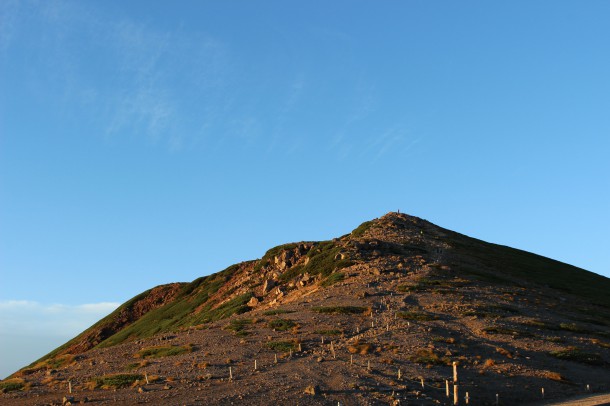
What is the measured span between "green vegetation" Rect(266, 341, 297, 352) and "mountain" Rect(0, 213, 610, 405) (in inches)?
7.5

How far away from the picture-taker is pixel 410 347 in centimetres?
4278

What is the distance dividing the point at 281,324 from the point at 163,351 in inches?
445

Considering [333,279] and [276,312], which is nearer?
[276,312]

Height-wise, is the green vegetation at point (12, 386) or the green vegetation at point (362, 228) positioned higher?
the green vegetation at point (362, 228)

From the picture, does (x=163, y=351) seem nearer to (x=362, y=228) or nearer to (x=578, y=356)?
(x=578, y=356)

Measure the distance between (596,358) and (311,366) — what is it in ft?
82.4

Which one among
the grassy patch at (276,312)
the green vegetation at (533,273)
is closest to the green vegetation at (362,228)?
the green vegetation at (533,273)

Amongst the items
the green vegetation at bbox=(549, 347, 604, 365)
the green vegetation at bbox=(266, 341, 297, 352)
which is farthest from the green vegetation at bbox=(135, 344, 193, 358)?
the green vegetation at bbox=(549, 347, 604, 365)

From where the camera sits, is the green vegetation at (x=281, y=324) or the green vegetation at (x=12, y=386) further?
the green vegetation at (x=281, y=324)

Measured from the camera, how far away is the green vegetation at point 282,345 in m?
43.2

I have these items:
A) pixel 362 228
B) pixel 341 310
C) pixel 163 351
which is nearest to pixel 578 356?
pixel 341 310

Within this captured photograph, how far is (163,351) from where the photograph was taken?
46.8 meters

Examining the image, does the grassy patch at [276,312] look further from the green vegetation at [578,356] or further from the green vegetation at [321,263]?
the green vegetation at [578,356]

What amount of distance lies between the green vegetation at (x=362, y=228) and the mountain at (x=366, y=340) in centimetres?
469
